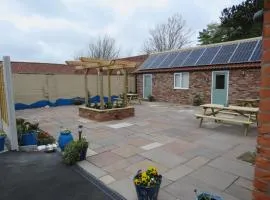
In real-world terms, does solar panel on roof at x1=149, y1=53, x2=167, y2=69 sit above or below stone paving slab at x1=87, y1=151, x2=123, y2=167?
above

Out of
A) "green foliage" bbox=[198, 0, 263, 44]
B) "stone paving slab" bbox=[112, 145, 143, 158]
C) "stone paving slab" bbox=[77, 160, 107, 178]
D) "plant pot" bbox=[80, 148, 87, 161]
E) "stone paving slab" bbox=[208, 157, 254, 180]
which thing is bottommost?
"stone paving slab" bbox=[77, 160, 107, 178]

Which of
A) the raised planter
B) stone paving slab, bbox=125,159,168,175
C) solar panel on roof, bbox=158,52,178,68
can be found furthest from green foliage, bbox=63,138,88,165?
solar panel on roof, bbox=158,52,178,68

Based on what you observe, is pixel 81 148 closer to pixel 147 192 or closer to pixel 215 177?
pixel 147 192

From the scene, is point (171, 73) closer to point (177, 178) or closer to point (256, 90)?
point (256, 90)

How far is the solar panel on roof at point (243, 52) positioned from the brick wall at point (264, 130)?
378 inches

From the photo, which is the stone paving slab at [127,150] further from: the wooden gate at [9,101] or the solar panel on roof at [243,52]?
the solar panel on roof at [243,52]

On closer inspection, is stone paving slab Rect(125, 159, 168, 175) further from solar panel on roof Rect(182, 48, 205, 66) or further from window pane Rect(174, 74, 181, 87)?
window pane Rect(174, 74, 181, 87)

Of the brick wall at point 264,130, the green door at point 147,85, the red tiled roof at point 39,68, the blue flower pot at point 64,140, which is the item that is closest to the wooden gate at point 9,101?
the blue flower pot at point 64,140

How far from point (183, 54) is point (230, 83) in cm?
419

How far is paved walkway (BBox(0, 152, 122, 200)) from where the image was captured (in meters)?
2.58

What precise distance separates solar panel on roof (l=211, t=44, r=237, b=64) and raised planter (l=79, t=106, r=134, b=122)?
239 inches

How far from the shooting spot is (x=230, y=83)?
1027 centimetres

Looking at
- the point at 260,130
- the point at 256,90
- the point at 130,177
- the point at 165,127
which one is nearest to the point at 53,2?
the point at 165,127

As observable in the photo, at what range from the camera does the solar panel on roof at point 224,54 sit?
10.6m
